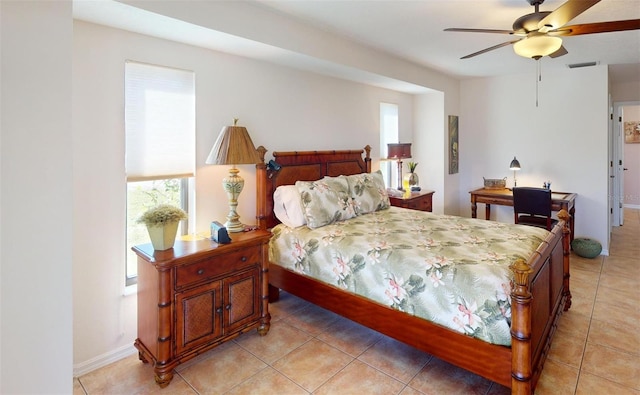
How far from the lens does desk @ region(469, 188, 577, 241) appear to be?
4.22 metres

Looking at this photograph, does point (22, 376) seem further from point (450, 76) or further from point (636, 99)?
point (636, 99)

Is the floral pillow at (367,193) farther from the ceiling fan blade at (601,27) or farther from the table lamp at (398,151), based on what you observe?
the ceiling fan blade at (601,27)

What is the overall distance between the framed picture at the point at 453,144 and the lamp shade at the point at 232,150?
3.63m

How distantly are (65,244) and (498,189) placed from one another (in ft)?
16.9

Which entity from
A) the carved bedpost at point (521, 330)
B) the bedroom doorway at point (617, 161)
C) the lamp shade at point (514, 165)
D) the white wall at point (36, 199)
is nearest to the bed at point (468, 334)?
the carved bedpost at point (521, 330)

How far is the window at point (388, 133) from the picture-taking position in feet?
15.9

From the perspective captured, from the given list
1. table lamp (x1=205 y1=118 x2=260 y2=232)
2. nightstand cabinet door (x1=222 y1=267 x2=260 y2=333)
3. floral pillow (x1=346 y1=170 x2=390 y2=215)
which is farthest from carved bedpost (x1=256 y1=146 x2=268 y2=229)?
floral pillow (x1=346 y1=170 x2=390 y2=215)

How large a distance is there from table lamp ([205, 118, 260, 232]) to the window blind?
9.3 inches

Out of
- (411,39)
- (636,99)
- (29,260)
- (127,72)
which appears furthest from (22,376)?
(636,99)

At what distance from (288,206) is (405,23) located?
1835 millimetres

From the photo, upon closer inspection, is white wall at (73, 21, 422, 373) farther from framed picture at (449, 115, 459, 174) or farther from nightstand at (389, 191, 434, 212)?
framed picture at (449, 115, 459, 174)

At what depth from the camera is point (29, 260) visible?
123 cm

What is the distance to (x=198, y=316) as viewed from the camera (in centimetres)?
226

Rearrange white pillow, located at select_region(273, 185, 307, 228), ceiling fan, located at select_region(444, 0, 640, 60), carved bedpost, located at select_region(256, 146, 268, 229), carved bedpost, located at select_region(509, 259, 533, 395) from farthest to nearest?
carved bedpost, located at select_region(256, 146, 268, 229) → white pillow, located at select_region(273, 185, 307, 228) → ceiling fan, located at select_region(444, 0, 640, 60) → carved bedpost, located at select_region(509, 259, 533, 395)
